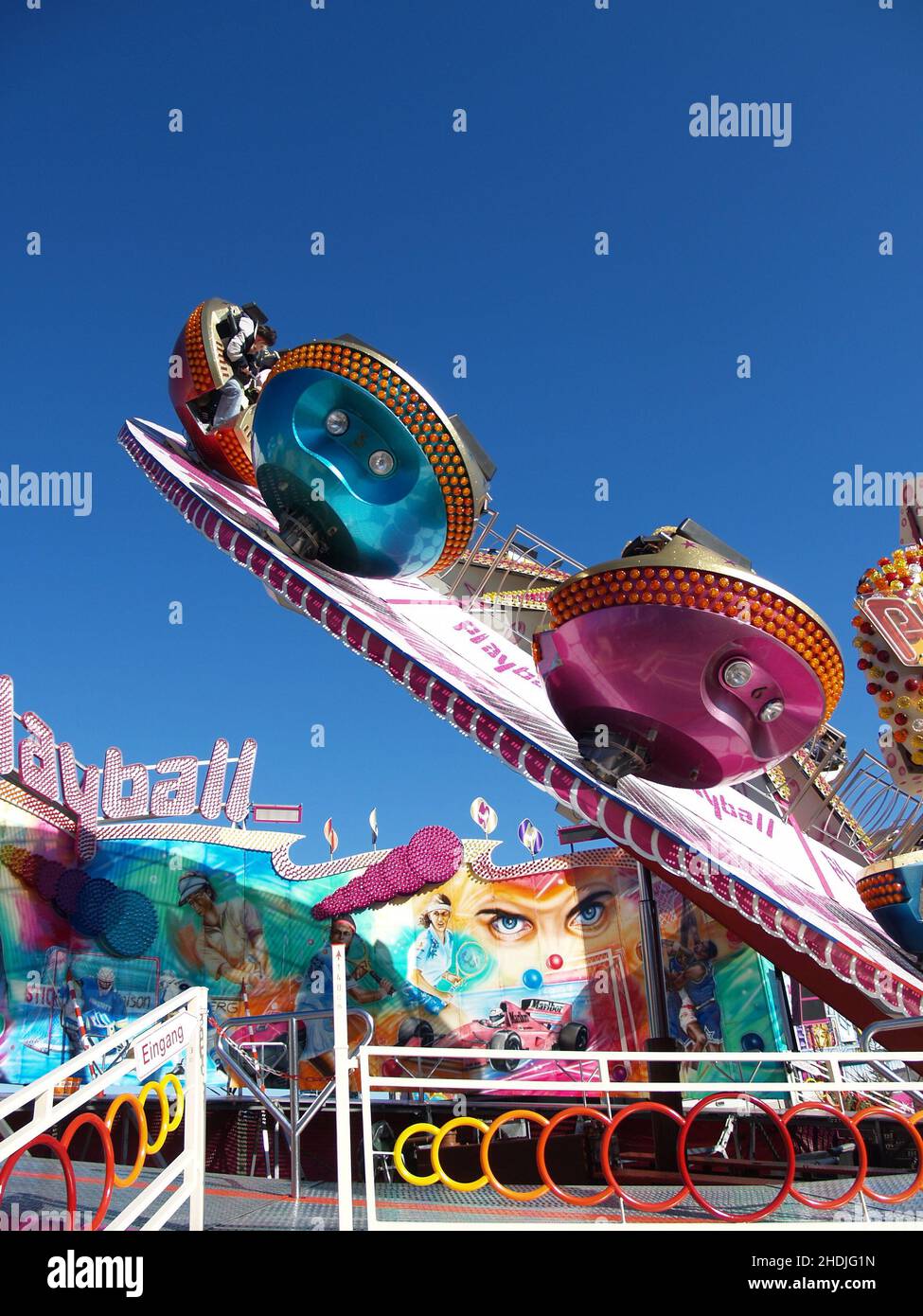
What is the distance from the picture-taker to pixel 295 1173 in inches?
189

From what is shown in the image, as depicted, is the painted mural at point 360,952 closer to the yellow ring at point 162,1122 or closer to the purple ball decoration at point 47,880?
the purple ball decoration at point 47,880

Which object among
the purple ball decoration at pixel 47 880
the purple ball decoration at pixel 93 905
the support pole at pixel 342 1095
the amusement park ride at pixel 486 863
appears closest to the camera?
the support pole at pixel 342 1095

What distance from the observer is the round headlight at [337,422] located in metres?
8.40

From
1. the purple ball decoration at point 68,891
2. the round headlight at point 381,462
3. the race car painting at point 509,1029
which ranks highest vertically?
the round headlight at point 381,462

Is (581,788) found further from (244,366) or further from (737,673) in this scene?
(244,366)

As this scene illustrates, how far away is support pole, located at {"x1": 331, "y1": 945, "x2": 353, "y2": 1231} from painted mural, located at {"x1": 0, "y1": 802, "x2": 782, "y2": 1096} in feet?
44.6

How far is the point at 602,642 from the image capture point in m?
6.98

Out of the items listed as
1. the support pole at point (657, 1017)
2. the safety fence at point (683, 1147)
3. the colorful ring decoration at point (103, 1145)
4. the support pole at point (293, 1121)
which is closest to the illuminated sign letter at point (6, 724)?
the safety fence at point (683, 1147)

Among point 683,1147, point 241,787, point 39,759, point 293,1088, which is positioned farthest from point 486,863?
point 683,1147

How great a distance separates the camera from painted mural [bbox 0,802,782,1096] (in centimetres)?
1673

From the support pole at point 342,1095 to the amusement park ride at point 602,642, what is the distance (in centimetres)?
367

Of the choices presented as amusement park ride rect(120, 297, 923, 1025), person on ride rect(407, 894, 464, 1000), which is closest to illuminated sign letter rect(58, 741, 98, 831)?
person on ride rect(407, 894, 464, 1000)

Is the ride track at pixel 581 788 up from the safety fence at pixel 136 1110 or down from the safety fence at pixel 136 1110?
up
